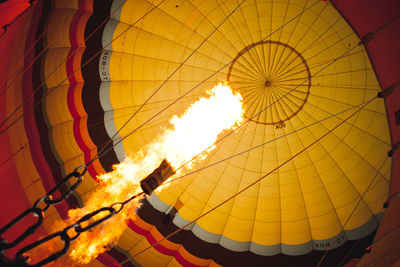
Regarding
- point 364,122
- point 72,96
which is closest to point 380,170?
point 364,122

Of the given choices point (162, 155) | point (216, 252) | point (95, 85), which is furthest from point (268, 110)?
point (95, 85)

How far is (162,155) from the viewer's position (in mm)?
4328

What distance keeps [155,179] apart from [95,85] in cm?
187

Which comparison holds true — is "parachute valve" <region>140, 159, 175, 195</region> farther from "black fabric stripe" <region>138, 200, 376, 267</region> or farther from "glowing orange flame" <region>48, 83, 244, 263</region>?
"black fabric stripe" <region>138, 200, 376, 267</region>

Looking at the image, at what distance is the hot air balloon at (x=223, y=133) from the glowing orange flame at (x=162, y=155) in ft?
0.41

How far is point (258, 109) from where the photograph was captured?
4.13 metres

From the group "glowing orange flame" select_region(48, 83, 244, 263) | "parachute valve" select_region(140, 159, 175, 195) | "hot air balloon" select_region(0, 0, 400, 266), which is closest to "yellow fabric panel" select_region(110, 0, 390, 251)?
"hot air balloon" select_region(0, 0, 400, 266)

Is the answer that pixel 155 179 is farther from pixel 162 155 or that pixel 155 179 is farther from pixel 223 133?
pixel 223 133

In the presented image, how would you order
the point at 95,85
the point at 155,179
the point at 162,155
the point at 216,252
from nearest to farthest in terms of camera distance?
the point at 155,179, the point at 95,85, the point at 216,252, the point at 162,155

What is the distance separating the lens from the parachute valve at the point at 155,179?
2905 mm

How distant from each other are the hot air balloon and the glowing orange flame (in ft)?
0.41

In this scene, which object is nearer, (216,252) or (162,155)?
(216,252)

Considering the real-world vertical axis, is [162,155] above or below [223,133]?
above

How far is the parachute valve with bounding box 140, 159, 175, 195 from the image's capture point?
9.53 ft
